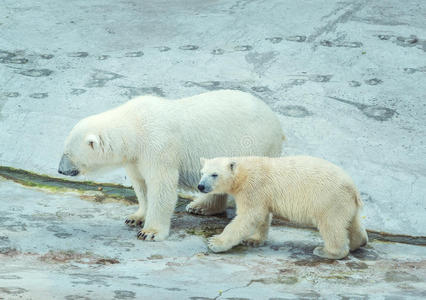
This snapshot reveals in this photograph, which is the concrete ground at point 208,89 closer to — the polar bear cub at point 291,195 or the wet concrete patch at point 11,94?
the wet concrete patch at point 11,94

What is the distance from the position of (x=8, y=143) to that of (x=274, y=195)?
359 cm

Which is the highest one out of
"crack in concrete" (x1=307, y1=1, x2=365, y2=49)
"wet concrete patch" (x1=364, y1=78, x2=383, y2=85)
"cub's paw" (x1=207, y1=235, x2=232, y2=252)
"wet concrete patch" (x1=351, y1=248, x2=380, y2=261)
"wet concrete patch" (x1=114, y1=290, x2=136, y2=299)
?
"crack in concrete" (x1=307, y1=1, x2=365, y2=49)

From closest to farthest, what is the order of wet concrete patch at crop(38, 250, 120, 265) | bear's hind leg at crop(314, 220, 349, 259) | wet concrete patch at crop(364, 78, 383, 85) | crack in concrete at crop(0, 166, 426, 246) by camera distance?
wet concrete patch at crop(38, 250, 120, 265) < bear's hind leg at crop(314, 220, 349, 259) < crack in concrete at crop(0, 166, 426, 246) < wet concrete patch at crop(364, 78, 383, 85)

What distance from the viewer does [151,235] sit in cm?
531

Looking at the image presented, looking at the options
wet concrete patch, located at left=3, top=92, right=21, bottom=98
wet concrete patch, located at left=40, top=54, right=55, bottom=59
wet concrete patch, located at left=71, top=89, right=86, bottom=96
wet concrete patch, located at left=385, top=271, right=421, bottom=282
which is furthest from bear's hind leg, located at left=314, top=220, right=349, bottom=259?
wet concrete patch, located at left=40, top=54, right=55, bottom=59

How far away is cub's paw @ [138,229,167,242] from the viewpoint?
5312mm

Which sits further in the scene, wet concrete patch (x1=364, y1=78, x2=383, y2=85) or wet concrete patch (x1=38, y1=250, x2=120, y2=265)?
wet concrete patch (x1=364, y1=78, x2=383, y2=85)

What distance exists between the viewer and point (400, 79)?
838 cm

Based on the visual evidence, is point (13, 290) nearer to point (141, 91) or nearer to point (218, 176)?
point (218, 176)

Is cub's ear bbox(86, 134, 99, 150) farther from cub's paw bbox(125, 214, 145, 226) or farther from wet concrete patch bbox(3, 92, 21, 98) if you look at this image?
wet concrete patch bbox(3, 92, 21, 98)

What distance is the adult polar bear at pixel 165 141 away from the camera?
527cm

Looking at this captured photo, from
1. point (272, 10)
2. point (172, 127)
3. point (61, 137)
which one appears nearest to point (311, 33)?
point (272, 10)

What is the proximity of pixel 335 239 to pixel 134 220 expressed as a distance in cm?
174

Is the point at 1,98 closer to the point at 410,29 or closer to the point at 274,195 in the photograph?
the point at 274,195
